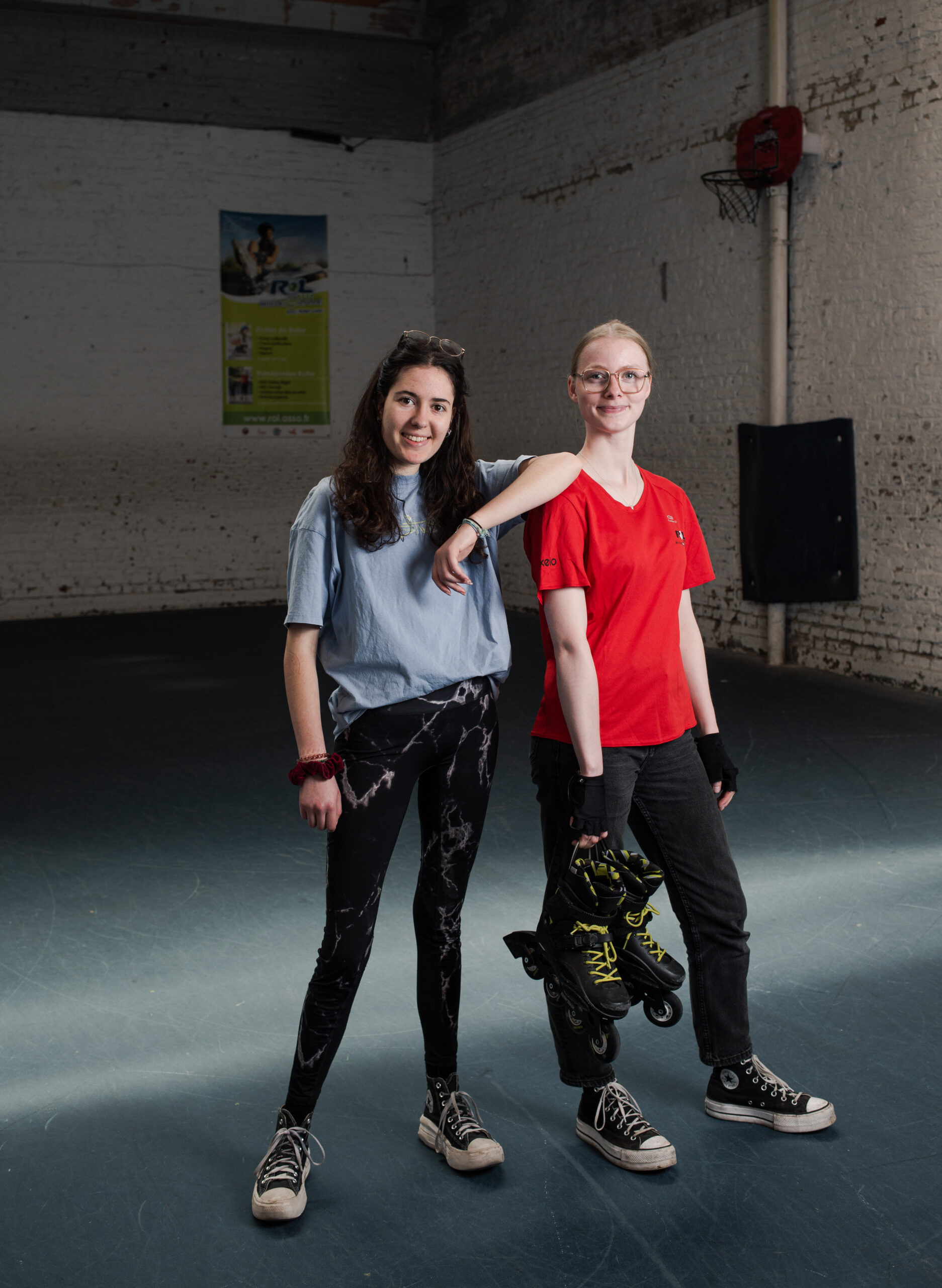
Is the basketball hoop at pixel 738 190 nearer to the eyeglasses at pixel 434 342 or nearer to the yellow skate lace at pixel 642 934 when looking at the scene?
the eyeglasses at pixel 434 342

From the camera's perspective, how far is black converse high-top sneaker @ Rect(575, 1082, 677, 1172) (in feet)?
7.07

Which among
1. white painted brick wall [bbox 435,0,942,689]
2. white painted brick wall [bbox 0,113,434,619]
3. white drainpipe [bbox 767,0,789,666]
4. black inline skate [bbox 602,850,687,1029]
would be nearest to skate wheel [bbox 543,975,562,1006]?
black inline skate [bbox 602,850,687,1029]

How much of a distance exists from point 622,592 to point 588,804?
382mm

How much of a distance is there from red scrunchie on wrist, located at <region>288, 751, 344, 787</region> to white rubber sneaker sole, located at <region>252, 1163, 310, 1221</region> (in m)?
0.75

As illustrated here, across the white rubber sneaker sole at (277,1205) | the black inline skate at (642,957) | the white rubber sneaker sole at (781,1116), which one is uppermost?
the black inline skate at (642,957)

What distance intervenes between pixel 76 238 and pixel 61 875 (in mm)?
7975

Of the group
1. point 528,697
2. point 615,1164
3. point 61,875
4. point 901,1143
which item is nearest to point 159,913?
point 61,875

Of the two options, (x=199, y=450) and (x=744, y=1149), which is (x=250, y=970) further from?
(x=199, y=450)

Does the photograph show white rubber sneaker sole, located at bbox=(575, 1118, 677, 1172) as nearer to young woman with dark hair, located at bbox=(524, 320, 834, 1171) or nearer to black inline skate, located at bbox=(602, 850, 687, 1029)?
young woman with dark hair, located at bbox=(524, 320, 834, 1171)

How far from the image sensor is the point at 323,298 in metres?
10.9

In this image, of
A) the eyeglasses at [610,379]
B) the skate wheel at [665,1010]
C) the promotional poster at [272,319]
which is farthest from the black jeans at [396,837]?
the promotional poster at [272,319]

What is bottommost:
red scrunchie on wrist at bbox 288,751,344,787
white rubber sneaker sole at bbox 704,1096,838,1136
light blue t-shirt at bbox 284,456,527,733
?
white rubber sneaker sole at bbox 704,1096,838,1136

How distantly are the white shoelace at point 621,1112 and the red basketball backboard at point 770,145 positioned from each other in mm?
→ 6339

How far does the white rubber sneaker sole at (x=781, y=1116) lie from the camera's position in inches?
89.4
